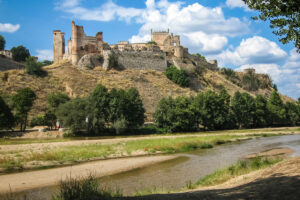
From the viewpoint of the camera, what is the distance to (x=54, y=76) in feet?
220

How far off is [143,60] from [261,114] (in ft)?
124

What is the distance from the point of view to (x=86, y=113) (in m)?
44.4

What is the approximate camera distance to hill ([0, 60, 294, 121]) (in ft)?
194

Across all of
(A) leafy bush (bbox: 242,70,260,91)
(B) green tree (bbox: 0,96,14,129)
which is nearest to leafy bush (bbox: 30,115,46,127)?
(B) green tree (bbox: 0,96,14,129)

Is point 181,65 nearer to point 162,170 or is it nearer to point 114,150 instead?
point 114,150

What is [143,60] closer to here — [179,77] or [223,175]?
[179,77]

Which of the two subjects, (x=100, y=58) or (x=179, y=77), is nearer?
(x=100, y=58)

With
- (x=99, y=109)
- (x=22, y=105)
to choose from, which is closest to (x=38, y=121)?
(x=22, y=105)

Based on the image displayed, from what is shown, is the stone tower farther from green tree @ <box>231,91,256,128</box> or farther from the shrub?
green tree @ <box>231,91,256,128</box>

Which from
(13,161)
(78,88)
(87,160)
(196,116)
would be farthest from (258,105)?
(13,161)

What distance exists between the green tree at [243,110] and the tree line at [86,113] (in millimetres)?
22595

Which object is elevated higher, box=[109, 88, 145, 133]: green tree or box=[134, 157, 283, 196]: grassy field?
box=[109, 88, 145, 133]: green tree

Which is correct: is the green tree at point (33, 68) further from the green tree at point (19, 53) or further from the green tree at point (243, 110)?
the green tree at point (243, 110)

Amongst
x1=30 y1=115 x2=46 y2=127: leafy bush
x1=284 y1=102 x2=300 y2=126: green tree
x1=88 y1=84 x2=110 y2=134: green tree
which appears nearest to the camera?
x1=88 y1=84 x2=110 y2=134: green tree
